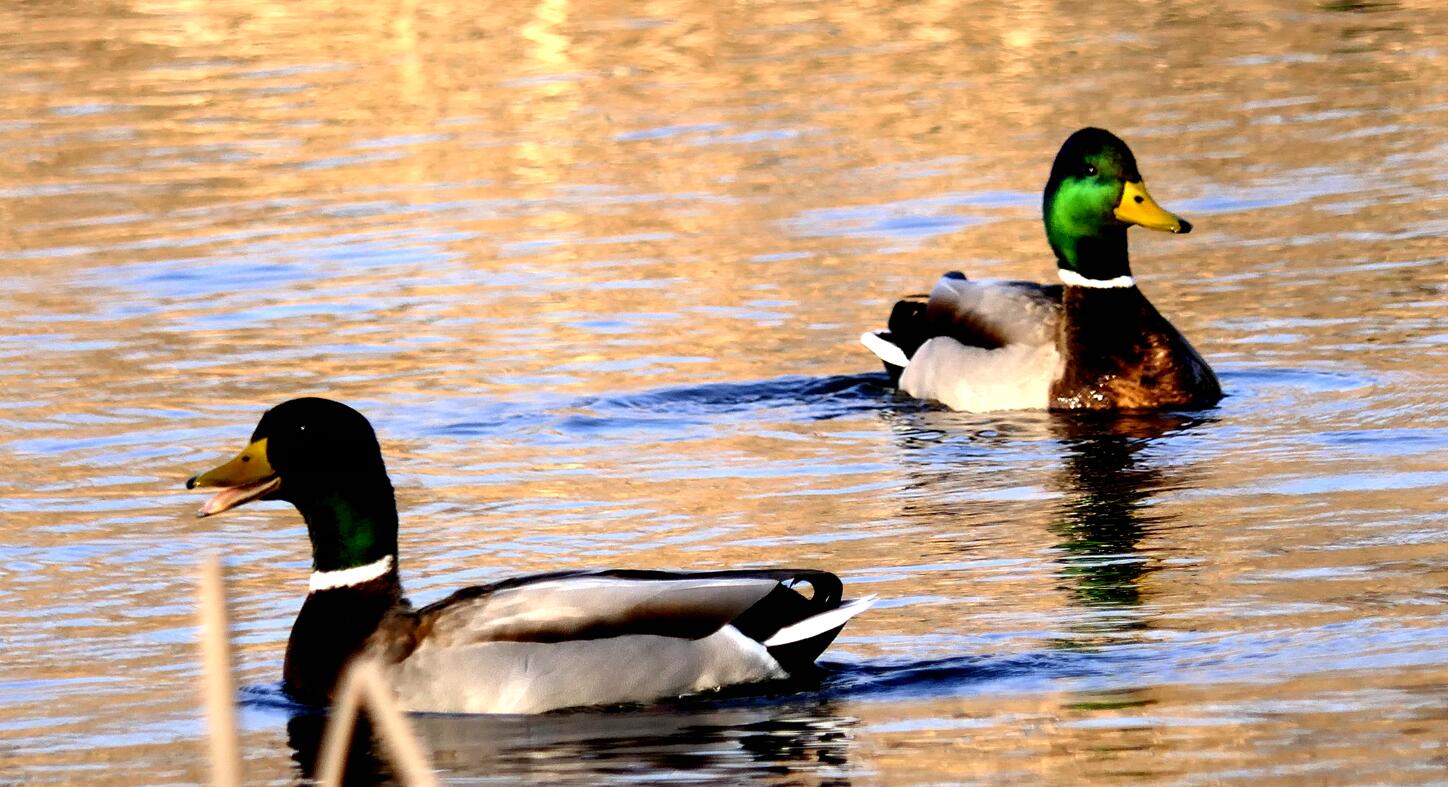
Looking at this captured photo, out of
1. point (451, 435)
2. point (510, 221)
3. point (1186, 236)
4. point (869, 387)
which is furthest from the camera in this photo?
point (510, 221)

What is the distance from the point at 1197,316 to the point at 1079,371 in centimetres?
186

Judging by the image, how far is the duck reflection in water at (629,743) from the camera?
7.34 metres

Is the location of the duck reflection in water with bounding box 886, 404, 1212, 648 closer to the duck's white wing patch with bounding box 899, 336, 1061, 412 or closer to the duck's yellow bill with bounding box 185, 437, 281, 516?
the duck's white wing patch with bounding box 899, 336, 1061, 412

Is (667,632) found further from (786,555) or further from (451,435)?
(451,435)

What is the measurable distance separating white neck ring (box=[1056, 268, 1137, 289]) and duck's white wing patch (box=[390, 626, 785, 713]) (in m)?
5.72

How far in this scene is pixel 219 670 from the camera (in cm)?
405

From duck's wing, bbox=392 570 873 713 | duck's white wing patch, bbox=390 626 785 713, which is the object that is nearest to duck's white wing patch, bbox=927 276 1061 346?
duck's wing, bbox=392 570 873 713

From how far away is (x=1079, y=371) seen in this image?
1300cm

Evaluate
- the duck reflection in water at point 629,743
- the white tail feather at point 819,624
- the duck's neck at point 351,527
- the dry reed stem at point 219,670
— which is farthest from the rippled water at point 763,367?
the dry reed stem at point 219,670

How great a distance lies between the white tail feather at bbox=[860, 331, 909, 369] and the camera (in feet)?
45.3

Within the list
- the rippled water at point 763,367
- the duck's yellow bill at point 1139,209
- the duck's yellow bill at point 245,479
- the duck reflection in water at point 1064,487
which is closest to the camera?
the rippled water at point 763,367

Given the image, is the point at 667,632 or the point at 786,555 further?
the point at 786,555

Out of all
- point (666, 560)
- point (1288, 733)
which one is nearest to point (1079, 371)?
point (666, 560)

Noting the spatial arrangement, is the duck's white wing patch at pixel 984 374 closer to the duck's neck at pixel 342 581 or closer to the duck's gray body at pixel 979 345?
the duck's gray body at pixel 979 345
